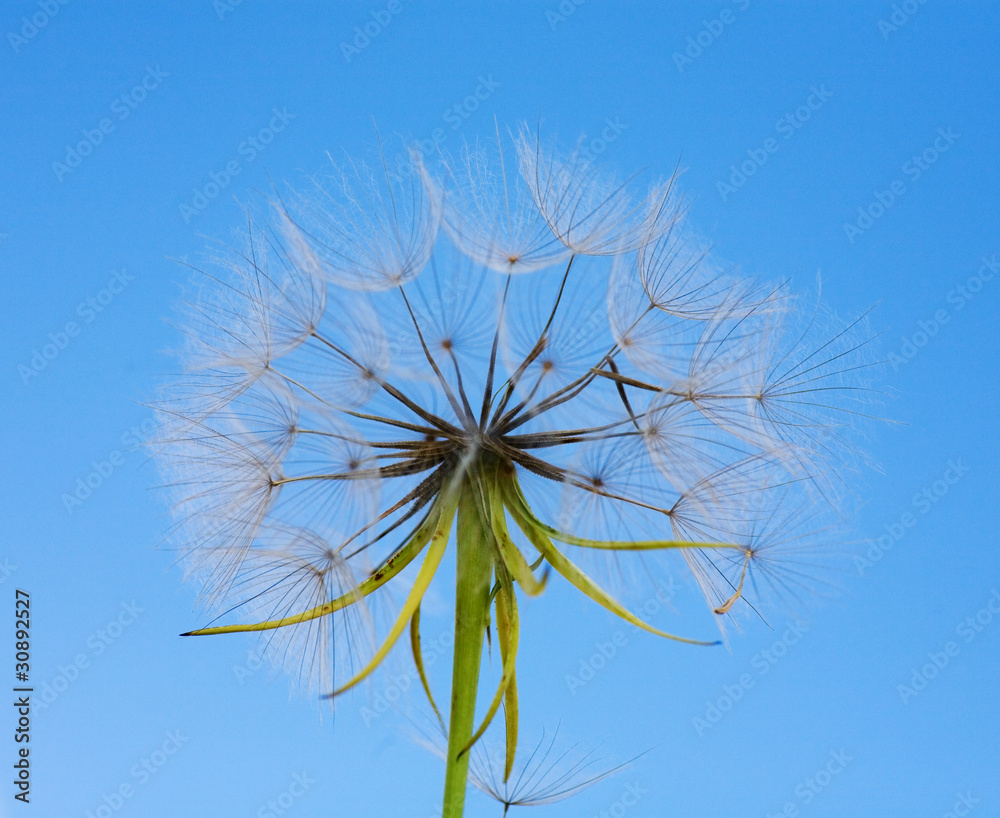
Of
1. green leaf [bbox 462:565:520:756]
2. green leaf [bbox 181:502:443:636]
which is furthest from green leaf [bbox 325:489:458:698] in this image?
green leaf [bbox 462:565:520:756]

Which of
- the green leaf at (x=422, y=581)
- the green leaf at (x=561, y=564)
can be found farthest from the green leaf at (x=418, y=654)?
the green leaf at (x=561, y=564)

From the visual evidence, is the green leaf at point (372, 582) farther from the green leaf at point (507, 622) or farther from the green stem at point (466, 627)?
the green leaf at point (507, 622)

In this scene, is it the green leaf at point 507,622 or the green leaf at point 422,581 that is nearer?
the green leaf at point 422,581

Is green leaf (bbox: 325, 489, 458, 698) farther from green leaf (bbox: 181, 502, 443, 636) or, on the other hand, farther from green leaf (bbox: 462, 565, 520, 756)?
green leaf (bbox: 462, 565, 520, 756)

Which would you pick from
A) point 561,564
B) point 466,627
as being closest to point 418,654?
point 466,627

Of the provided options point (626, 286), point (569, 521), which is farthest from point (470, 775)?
point (626, 286)

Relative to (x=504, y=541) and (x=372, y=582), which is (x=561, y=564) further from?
(x=372, y=582)

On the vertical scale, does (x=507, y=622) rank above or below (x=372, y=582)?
below

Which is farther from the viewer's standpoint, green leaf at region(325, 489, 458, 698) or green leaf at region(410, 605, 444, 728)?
green leaf at region(410, 605, 444, 728)
